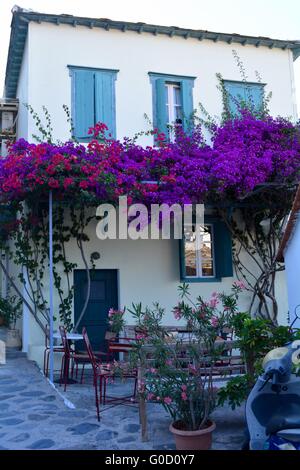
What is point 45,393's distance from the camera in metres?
7.12

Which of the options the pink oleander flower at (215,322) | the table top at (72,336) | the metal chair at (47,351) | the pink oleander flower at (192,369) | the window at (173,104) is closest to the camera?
the pink oleander flower at (192,369)

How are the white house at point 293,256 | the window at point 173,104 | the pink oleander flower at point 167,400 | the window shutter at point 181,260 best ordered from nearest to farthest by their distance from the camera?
the pink oleander flower at point 167,400, the white house at point 293,256, the window shutter at point 181,260, the window at point 173,104

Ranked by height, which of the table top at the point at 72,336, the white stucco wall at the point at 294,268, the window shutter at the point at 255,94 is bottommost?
the table top at the point at 72,336

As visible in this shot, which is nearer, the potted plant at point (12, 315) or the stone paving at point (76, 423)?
the stone paving at point (76, 423)

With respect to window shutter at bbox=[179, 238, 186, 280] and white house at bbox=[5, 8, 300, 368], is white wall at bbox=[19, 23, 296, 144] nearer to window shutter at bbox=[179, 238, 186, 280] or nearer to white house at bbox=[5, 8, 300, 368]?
white house at bbox=[5, 8, 300, 368]

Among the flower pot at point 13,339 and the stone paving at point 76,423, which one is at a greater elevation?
the flower pot at point 13,339

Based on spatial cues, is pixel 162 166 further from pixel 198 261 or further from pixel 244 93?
pixel 244 93

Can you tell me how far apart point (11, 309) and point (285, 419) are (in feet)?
28.4

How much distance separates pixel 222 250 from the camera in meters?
10.4

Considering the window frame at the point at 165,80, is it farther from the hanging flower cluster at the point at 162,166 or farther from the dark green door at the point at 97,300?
the dark green door at the point at 97,300

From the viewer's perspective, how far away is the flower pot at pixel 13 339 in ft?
34.9

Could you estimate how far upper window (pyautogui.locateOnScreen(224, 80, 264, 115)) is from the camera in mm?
11023

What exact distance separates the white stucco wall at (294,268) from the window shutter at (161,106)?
4967 mm

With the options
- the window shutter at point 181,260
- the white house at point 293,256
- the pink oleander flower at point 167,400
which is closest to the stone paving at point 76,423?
the pink oleander flower at point 167,400
